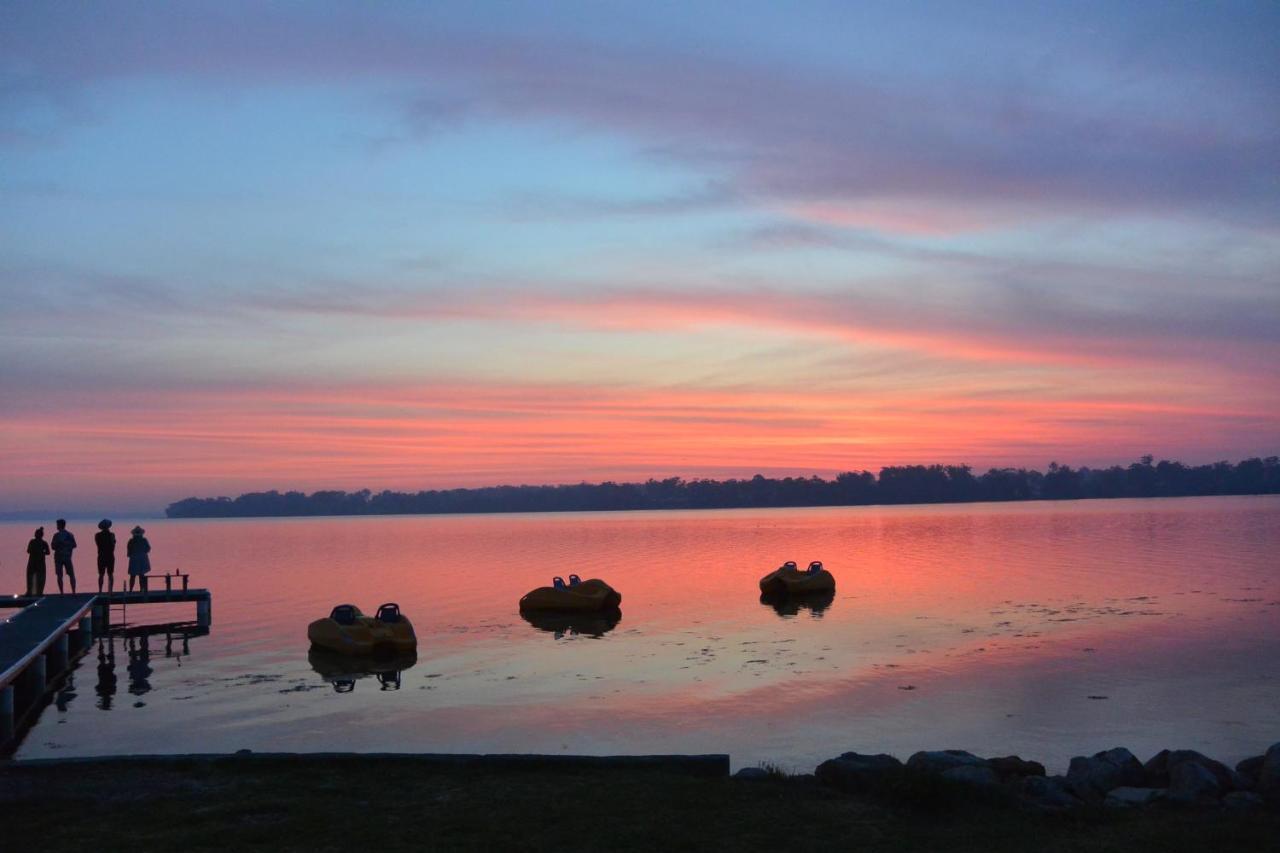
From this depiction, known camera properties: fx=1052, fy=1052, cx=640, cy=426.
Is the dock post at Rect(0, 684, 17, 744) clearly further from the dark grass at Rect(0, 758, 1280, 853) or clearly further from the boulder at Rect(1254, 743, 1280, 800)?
the boulder at Rect(1254, 743, 1280, 800)

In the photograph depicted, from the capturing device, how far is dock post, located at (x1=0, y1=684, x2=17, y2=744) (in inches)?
689

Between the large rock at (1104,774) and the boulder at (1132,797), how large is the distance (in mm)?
310

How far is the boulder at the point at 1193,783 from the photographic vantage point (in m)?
12.3

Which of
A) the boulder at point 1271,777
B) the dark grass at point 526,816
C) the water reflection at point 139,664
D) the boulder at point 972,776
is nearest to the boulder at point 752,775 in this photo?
the dark grass at point 526,816

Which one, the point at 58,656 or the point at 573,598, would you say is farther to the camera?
the point at 573,598

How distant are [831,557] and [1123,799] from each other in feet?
207

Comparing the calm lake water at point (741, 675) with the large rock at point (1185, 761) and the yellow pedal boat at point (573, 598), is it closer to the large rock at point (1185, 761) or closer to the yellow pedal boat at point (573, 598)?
the yellow pedal boat at point (573, 598)

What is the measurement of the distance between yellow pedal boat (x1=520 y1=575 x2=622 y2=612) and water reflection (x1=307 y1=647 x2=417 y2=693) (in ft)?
33.9

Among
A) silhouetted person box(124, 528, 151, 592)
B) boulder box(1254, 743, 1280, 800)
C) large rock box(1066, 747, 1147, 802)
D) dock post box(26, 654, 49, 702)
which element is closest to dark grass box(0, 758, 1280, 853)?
boulder box(1254, 743, 1280, 800)

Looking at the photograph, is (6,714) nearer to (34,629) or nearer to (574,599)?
(34,629)

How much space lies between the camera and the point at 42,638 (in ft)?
76.4

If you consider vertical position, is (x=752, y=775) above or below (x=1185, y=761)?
above

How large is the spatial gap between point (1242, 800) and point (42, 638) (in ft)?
75.7

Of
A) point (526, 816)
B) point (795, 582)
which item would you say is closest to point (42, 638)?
point (526, 816)
